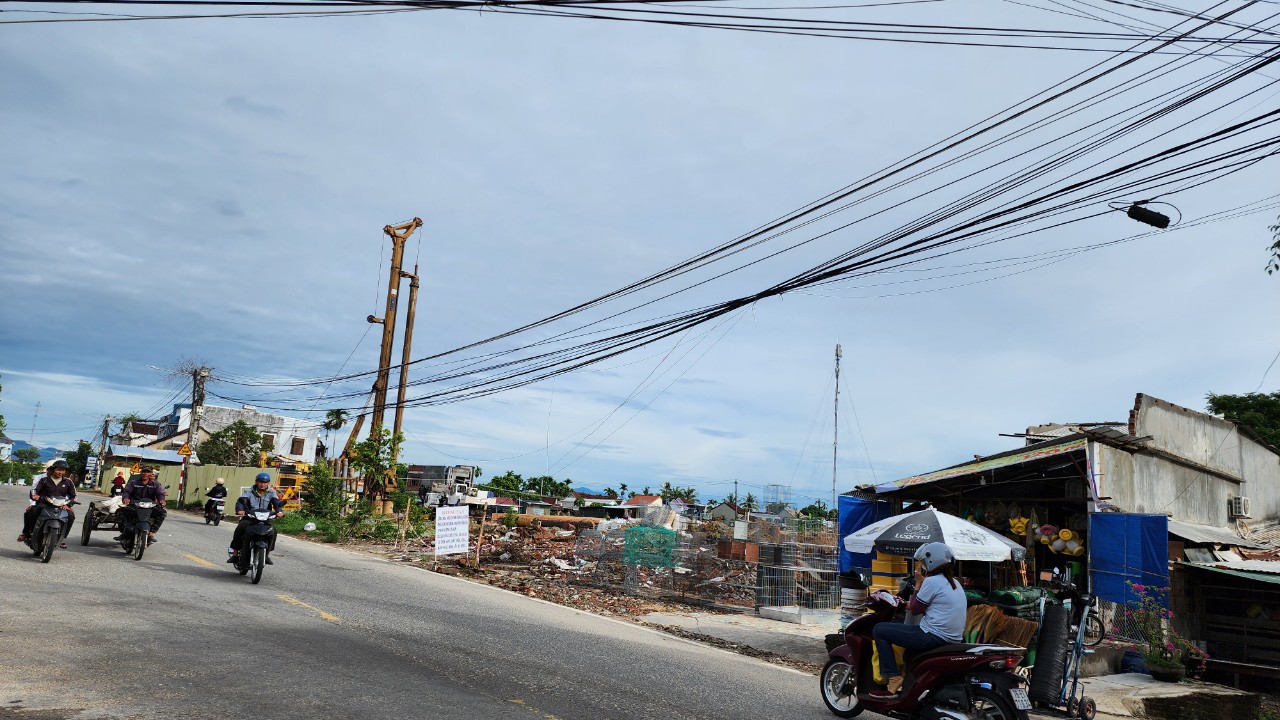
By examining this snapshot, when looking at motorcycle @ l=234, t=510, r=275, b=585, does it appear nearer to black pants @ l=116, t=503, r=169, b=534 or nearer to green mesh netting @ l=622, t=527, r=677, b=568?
black pants @ l=116, t=503, r=169, b=534

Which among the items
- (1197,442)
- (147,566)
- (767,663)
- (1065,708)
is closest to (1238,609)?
(1197,442)

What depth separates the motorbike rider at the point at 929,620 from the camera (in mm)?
7402

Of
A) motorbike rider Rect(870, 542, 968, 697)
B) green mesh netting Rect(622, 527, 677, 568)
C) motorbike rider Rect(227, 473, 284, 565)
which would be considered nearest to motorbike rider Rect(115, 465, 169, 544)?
motorbike rider Rect(227, 473, 284, 565)

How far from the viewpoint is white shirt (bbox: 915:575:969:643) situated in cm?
739

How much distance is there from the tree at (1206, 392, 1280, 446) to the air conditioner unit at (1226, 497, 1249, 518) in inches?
785

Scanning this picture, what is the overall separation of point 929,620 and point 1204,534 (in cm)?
1339

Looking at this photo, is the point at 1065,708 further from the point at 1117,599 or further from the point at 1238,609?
the point at 1238,609

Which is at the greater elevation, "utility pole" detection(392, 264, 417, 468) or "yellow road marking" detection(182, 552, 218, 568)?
"utility pole" detection(392, 264, 417, 468)

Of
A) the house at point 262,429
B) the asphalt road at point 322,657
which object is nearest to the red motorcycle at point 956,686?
the asphalt road at point 322,657

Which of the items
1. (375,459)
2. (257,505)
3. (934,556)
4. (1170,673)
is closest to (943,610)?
(934,556)

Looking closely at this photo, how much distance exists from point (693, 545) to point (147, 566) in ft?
36.5

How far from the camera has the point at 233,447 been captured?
7350 cm

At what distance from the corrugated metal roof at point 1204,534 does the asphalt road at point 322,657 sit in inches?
396

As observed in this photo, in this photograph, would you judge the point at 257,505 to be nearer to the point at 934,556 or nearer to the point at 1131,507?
the point at 934,556
